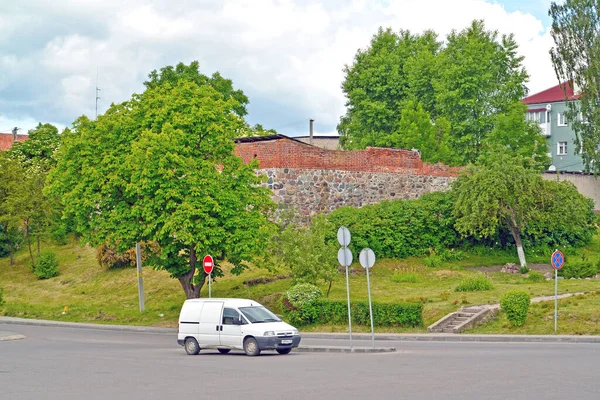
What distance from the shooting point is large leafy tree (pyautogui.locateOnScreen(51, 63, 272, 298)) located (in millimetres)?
38281

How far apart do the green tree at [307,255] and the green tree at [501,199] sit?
11.1 metres

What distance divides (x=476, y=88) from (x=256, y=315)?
4713 cm

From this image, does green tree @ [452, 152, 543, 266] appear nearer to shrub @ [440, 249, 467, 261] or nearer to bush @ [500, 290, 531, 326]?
shrub @ [440, 249, 467, 261]

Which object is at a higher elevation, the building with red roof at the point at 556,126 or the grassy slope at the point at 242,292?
the building with red roof at the point at 556,126

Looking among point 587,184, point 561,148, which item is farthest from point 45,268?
point 561,148

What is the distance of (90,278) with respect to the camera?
53688 millimetres

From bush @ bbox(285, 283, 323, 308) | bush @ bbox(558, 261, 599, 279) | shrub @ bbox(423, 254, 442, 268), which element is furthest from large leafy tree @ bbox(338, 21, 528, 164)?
bush @ bbox(285, 283, 323, 308)

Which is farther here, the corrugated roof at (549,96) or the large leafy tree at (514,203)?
the corrugated roof at (549,96)

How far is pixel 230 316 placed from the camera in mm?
25078

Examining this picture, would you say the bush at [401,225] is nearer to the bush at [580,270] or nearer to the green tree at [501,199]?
the green tree at [501,199]

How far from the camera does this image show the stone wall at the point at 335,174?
5197 cm

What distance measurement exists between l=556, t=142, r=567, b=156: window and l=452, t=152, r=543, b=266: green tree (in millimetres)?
42450

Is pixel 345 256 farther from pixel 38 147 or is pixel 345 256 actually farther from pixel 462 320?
pixel 38 147

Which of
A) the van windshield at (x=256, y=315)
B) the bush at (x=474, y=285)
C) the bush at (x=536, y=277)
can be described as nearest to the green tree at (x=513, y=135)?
the bush at (x=536, y=277)
